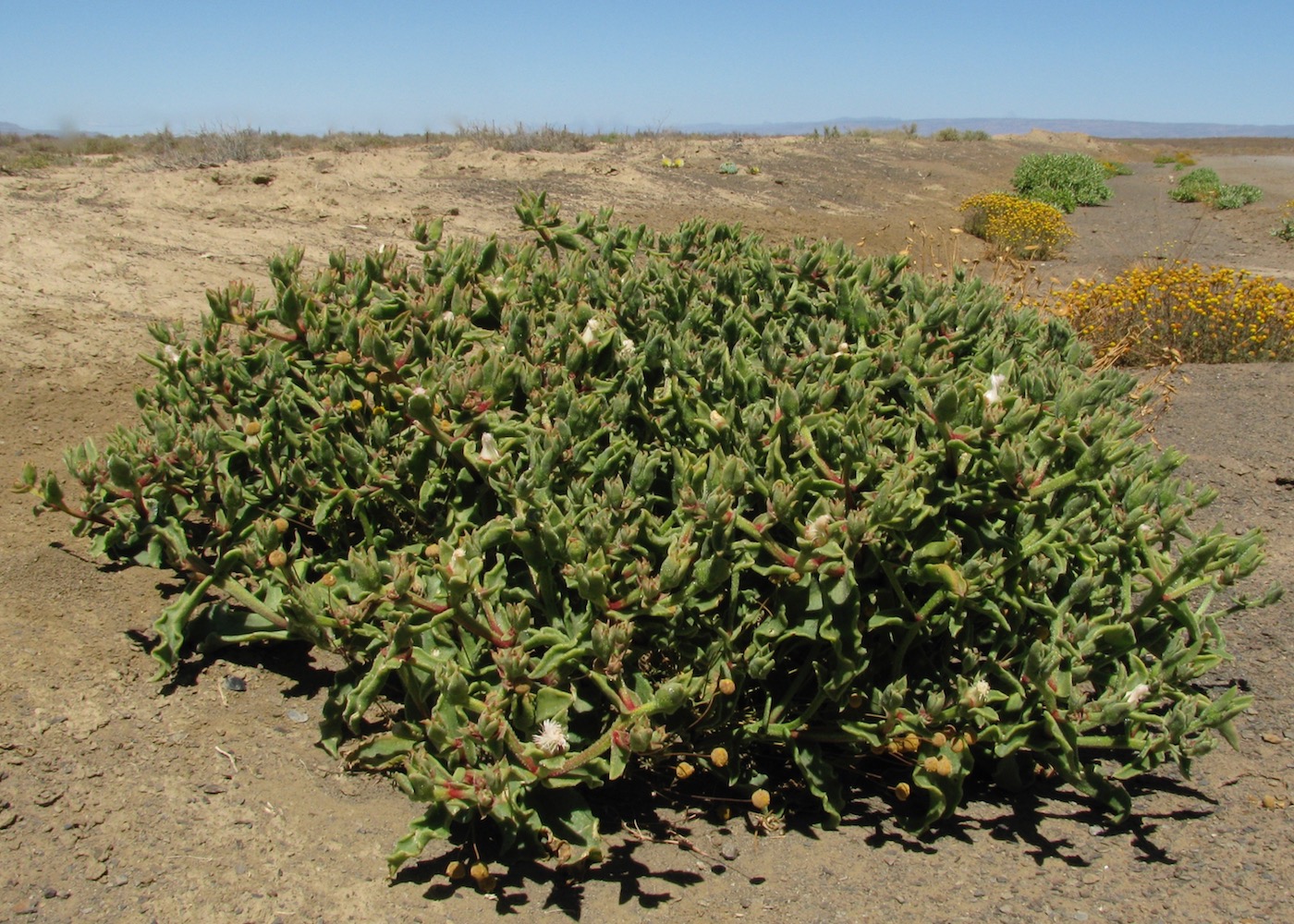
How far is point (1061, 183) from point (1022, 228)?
7877mm

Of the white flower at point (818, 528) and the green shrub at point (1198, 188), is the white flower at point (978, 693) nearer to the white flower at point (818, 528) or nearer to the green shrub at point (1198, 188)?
the white flower at point (818, 528)

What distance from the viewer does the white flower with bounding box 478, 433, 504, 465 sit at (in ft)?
7.82

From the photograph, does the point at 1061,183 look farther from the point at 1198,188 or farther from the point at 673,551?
the point at 673,551

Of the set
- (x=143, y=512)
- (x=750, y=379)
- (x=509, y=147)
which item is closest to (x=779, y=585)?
(x=750, y=379)

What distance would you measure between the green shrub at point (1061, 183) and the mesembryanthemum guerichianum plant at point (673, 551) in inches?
679

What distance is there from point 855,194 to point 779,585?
14.2 metres

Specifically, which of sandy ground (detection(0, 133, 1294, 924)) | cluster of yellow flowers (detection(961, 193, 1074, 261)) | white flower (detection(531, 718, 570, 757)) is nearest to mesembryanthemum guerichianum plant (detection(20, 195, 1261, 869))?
white flower (detection(531, 718, 570, 757))

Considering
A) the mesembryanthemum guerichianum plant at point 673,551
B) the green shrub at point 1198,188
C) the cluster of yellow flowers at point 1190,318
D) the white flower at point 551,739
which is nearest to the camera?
the white flower at point 551,739

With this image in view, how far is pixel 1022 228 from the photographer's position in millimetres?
13000

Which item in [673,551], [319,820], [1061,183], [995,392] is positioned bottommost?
[319,820]

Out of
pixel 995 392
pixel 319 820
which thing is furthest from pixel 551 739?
pixel 995 392

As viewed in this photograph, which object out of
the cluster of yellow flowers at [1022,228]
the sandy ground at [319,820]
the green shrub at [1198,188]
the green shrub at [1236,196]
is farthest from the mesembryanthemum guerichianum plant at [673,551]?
the green shrub at [1198,188]

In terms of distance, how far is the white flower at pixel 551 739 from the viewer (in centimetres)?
199

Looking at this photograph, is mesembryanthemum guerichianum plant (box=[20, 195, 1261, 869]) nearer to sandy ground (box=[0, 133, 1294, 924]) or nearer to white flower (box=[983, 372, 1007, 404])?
white flower (box=[983, 372, 1007, 404])
